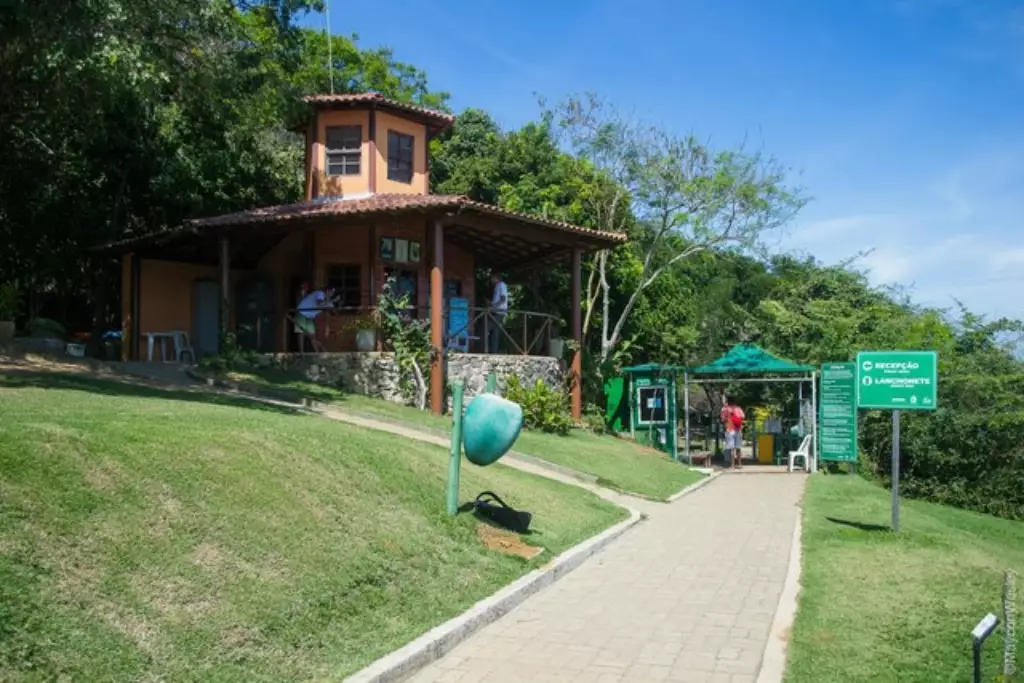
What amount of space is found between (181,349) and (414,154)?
7.64 metres

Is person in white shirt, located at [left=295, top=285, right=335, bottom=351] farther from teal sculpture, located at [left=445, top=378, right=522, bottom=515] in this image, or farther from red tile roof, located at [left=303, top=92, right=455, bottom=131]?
teal sculpture, located at [left=445, top=378, right=522, bottom=515]

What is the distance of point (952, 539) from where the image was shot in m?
11.6

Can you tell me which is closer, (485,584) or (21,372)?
(485,584)

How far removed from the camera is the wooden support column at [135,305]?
22.1 meters

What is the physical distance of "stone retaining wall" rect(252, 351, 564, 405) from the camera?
18891mm

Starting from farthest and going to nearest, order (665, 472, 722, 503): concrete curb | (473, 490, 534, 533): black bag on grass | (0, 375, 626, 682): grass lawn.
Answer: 1. (665, 472, 722, 503): concrete curb
2. (473, 490, 534, 533): black bag on grass
3. (0, 375, 626, 682): grass lawn

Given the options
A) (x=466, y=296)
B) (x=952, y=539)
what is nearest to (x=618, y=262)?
(x=466, y=296)

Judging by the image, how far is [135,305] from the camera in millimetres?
22172

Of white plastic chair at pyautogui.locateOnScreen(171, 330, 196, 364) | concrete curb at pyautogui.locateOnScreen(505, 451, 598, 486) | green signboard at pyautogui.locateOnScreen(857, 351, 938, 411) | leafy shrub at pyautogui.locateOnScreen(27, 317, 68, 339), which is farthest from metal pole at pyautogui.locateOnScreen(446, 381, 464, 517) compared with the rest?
leafy shrub at pyautogui.locateOnScreen(27, 317, 68, 339)

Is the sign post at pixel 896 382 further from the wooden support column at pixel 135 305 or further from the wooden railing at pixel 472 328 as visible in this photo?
the wooden support column at pixel 135 305

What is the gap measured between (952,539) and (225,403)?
33.9 ft

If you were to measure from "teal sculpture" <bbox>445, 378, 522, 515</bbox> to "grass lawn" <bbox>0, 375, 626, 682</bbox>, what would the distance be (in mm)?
342

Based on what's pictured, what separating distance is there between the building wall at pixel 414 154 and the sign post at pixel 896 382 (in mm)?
13954

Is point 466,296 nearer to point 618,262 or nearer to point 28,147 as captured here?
point 618,262
